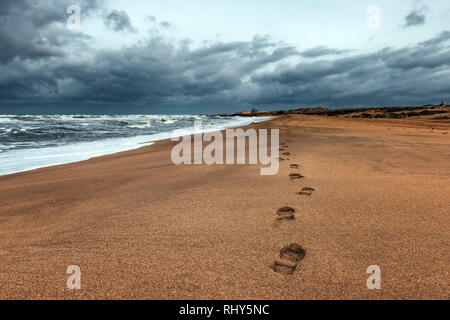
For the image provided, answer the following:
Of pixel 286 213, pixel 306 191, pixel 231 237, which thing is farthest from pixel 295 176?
pixel 231 237

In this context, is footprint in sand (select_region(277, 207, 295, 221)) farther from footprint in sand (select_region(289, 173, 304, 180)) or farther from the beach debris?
footprint in sand (select_region(289, 173, 304, 180))

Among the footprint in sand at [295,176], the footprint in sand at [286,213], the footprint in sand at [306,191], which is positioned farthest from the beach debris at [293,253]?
the footprint in sand at [295,176]

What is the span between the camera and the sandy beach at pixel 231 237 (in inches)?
47.6

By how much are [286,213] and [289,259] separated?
620 millimetres

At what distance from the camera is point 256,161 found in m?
4.18

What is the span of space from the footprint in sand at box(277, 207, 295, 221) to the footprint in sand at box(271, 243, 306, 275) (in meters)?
0.38

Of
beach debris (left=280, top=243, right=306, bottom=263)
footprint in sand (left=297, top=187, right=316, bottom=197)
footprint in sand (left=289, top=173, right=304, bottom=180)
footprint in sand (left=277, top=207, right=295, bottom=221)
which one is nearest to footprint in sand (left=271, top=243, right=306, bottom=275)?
beach debris (left=280, top=243, right=306, bottom=263)

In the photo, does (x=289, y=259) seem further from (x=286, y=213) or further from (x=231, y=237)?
(x=286, y=213)

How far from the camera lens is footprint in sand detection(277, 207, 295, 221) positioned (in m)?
1.92

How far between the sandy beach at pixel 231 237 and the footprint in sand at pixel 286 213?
4cm

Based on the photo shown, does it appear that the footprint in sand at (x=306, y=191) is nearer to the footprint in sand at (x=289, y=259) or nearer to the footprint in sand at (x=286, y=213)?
the footprint in sand at (x=286, y=213)

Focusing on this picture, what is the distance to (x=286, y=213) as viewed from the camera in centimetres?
201
